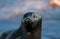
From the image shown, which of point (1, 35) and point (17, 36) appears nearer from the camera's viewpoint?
point (17, 36)

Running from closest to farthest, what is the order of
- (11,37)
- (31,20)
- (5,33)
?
(31,20) → (11,37) → (5,33)

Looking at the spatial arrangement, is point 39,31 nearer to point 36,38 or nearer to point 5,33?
point 36,38

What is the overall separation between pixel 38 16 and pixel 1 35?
464mm

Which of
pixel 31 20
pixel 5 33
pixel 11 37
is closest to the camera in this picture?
pixel 31 20

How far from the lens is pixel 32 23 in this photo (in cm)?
171

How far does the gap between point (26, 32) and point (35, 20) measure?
12cm

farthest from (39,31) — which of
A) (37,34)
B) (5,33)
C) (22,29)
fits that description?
(5,33)

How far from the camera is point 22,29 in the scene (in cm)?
175

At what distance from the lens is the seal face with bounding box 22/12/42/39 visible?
1695 mm

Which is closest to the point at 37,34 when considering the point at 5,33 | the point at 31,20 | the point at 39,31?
the point at 39,31

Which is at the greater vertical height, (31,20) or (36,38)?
(31,20)

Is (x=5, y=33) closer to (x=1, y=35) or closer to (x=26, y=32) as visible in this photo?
(x=1, y=35)

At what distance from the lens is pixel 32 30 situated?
1742mm

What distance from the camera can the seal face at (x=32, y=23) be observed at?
66.7 inches
